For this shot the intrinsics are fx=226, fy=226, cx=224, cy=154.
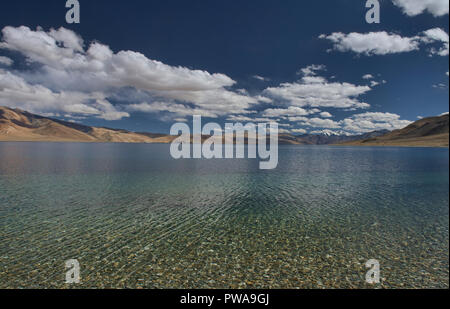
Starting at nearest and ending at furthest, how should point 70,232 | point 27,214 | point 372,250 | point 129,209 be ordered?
1. point 372,250
2. point 70,232
3. point 27,214
4. point 129,209

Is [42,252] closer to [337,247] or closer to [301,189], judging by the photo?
[337,247]

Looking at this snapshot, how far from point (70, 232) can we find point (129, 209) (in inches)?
282

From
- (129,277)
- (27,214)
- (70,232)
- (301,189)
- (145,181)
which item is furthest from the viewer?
(145,181)

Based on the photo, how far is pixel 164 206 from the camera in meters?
27.2

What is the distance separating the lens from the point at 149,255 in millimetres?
15789

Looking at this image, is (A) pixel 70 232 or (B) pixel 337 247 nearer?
(B) pixel 337 247

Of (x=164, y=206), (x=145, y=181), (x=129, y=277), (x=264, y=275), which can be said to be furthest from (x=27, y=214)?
(x=264, y=275)

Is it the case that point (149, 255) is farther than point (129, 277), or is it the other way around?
point (149, 255)

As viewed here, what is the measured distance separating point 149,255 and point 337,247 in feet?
46.2

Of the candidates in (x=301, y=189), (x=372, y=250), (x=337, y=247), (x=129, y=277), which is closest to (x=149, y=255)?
(x=129, y=277)
